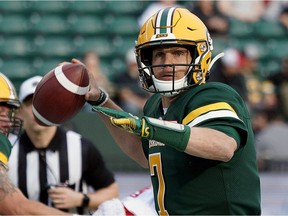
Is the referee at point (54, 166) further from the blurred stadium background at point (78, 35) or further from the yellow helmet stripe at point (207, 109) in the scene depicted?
the blurred stadium background at point (78, 35)

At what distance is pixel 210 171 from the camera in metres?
2.74

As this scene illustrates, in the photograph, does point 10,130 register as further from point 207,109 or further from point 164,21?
point 207,109

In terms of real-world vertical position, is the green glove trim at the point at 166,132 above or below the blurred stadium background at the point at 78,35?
below

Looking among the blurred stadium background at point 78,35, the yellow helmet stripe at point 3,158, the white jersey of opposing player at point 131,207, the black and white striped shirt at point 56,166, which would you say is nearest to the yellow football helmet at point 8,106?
the yellow helmet stripe at point 3,158

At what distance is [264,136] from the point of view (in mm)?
7547

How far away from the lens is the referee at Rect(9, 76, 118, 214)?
436 cm

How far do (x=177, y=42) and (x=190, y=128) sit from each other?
43 cm

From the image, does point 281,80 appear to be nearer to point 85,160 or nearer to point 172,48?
point 85,160

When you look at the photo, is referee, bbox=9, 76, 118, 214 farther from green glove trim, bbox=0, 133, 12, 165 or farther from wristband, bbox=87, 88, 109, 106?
green glove trim, bbox=0, 133, 12, 165

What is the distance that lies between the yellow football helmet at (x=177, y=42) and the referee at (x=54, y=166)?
1522mm

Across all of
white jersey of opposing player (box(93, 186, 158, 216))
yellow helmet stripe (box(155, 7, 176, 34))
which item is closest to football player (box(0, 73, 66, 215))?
white jersey of opposing player (box(93, 186, 158, 216))

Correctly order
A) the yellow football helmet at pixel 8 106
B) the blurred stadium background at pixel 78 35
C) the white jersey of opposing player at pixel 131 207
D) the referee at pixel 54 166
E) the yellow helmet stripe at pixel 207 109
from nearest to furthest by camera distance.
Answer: the yellow helmet stripe at pixel 207 109, the white jersey of opposing player at pixel 131 207, the yellow football helmet at pixel 8 106, the referee at pixel 54 166, the blurred stadium background at pixel 78 35

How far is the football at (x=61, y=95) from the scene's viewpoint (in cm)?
333

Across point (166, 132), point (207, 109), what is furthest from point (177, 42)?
point (166, 132)
